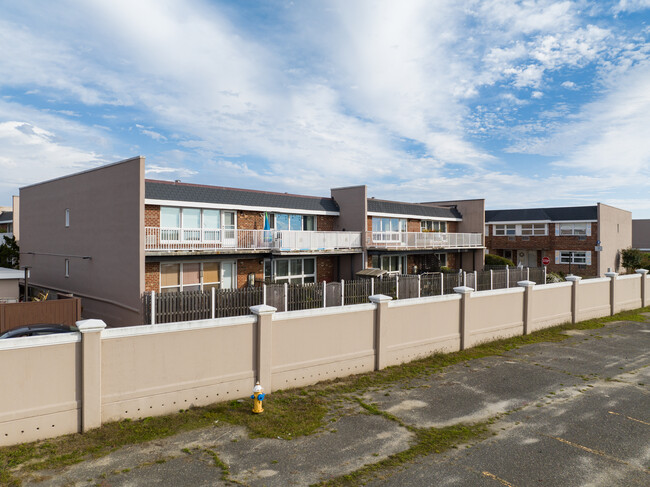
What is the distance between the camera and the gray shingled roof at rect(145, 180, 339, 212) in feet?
62.3

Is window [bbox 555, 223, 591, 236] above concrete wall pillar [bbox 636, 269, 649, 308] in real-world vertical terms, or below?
above

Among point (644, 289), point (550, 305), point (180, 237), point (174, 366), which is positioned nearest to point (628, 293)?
point (644, 289)

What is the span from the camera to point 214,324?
897 centimetres

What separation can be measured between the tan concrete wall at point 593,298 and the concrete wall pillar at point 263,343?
15.7 meters

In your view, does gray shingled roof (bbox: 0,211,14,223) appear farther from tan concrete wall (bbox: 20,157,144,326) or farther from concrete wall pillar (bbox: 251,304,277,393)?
concrete wall pillar (bbox: 251,304,277,393)

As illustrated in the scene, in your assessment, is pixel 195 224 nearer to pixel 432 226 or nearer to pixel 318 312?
pixel 318 312

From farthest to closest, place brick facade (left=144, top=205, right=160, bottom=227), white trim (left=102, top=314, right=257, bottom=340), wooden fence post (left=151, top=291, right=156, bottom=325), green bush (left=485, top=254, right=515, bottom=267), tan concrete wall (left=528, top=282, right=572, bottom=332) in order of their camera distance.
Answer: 1. green bush (left=485, top=254, right=515, bottom=267)
2. brick facade (left=144, top=205, right=160, bottom=227)
3. tan concrete wall (left=528, top=282, right=572, bottom=332)
4. wooden fence post (left=151, top=291, right=156, bottom=325)
5. white trim (left=102, top=314, right=257, bottom=340)

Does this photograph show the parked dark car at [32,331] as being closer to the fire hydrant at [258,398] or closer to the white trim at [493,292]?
the fire hydrant at [258,398]

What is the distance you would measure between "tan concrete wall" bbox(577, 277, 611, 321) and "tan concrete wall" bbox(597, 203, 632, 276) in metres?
18.0

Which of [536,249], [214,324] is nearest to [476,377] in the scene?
[214,324]

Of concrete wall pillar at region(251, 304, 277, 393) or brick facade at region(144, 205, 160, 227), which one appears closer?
concrete wall pillar at region(251, 304, 277, 393)

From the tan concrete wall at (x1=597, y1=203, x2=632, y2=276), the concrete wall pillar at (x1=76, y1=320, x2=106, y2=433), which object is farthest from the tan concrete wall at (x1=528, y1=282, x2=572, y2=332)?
the tan concrete wall at (x1=597, y1=203, x2=632, y2=276)

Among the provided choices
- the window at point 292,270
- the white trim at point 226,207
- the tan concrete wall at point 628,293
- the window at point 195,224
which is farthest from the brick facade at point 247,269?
the tan concrete wall at point 628,293

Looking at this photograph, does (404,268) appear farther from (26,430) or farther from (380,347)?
(26,430)
